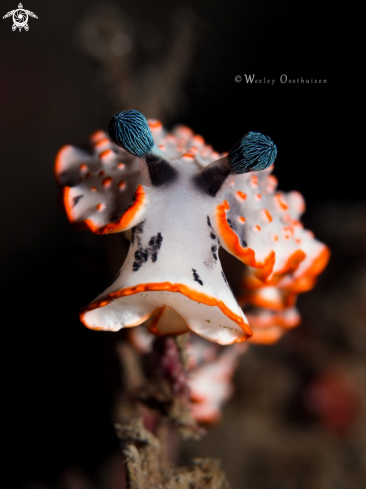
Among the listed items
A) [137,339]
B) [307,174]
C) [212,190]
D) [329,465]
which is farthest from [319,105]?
[329,465]

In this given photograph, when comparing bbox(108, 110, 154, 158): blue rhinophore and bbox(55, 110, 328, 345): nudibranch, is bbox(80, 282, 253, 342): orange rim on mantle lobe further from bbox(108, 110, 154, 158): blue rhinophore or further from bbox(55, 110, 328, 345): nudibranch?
bbox(108, 110, 154, 158): blue rhinophore

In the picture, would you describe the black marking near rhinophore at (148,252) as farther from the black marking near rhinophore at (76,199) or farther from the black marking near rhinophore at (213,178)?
the black marking near rhinophore at (76,199)

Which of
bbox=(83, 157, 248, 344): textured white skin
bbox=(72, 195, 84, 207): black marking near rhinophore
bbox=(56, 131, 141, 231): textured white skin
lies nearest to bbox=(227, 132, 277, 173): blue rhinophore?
bbox=(83, 157, 248, 344): textured white skin

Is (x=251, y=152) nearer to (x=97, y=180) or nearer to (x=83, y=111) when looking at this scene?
(x=97, y=180)

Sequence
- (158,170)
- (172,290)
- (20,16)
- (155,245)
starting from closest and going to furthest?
(172,290) < (155,245) < (158,170) < (20,16)

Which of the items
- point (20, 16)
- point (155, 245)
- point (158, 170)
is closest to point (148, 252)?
point (155, 245)

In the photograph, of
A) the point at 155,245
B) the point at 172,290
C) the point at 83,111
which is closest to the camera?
the point at 172,290

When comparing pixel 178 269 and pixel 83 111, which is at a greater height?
pixel 83 111
